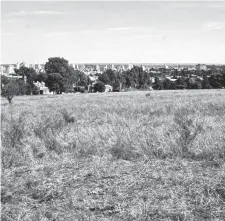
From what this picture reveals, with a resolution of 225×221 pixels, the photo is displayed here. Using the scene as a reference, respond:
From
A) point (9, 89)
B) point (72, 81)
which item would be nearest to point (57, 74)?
point (72, 81)

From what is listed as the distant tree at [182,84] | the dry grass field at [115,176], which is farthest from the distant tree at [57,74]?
the dry grass field at [115,176]

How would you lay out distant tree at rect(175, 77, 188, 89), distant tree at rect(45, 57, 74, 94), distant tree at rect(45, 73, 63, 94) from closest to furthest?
distant tree at rect(45, 73, 63, 94), distant tree at rect(45, 57, 74, 94), distant tree at rect(175, 77, 188, 89)

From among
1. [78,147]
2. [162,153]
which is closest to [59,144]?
[78,147]

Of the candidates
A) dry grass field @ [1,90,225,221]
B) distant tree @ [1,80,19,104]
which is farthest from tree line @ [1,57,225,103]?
dry grass field @ [1,90,225,221]

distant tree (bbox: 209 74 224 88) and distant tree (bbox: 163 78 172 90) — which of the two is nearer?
distant tree (bbox: 209 74 224 88)

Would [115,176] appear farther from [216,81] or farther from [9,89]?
[216,81]

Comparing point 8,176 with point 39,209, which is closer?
point 39,209

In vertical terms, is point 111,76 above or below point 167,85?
above

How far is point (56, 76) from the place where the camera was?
197 feet

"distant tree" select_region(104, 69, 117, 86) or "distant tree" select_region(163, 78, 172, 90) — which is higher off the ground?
"distant tree" select_region(104, 69, 117, 86)

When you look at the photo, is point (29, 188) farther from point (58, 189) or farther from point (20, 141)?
point (20, 141)

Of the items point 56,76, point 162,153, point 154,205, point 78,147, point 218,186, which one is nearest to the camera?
point 154,205

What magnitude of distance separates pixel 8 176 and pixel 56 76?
54.9 metres

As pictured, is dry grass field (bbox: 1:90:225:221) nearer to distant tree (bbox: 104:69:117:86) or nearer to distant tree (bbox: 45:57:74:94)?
distant tree (bbox: 45:57:74:94)
